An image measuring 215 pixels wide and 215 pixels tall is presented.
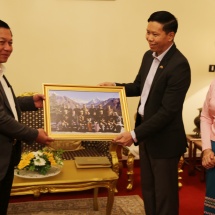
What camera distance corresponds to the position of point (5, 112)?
213 centimetres

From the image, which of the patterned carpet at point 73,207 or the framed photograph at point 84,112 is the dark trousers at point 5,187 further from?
the patterned carpet at point 73,207

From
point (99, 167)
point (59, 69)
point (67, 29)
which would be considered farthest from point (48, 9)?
point (99, 167)

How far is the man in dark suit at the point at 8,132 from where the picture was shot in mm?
2102

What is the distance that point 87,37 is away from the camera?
183 inches

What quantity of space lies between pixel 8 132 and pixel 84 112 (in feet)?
2.28

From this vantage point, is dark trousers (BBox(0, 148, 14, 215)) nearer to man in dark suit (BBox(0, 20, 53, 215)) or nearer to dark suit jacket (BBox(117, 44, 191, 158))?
man in dark suit (BBox(0, 20, 53, 215))

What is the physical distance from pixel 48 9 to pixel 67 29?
1.17 feet

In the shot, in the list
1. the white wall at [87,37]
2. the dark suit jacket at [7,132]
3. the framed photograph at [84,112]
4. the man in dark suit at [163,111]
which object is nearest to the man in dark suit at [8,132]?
Answer: the dark suit jacket at [7,132]

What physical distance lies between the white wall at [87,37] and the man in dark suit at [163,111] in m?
2.27

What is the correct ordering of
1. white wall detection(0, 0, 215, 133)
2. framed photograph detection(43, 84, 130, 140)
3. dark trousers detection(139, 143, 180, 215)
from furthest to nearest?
white wall detection(0, 0, 215, 133), framed photograph detection(43, 84, 130, 140), dark trousers detection(139, 143, 180, 215)

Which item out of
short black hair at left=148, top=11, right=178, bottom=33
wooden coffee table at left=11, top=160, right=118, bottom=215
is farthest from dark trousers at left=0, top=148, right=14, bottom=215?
short black hair at left=148, top=11, right=178, bottom=33

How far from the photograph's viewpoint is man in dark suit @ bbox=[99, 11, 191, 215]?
7.53 feet

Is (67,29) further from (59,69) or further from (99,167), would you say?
(99,167)

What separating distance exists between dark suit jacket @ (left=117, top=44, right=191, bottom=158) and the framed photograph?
292 mm
